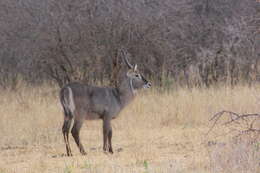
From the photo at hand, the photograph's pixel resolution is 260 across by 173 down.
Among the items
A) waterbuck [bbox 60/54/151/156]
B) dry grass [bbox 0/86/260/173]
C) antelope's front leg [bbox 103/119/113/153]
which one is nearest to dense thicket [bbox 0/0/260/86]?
dry grass [bbox 0/86/260/173]

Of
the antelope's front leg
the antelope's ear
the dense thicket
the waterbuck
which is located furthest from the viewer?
the dense thicket

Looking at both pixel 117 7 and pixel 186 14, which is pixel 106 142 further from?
pixel 186 14

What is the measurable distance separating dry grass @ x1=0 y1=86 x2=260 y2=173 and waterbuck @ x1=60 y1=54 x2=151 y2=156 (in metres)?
0.26

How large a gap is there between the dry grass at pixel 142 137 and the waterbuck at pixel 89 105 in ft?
0.87

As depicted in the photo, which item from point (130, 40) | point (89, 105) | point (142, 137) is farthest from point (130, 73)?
point (130, 40)

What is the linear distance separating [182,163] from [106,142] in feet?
5.04

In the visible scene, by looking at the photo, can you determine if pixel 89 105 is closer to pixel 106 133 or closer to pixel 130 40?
pixel 106 133

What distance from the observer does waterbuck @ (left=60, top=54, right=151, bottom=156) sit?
750cm

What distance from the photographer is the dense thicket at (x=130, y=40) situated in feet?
39.9

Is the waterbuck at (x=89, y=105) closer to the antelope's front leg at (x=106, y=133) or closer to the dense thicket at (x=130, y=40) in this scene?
the antelope's front leg at (x=106, y=133)

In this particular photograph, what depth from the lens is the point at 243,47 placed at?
13820 mm

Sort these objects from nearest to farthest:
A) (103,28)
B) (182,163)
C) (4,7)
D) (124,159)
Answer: (182,163), (124,159), (103,28), (4,7)

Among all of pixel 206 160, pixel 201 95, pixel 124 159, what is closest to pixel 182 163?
pixel 206 160

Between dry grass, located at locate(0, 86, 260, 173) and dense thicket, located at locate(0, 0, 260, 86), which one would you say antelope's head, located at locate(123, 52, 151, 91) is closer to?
dry grass, located at locate(0, 86, 260, 173)
